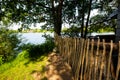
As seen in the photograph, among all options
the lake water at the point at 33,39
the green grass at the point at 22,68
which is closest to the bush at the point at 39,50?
the green grass at the point at 22,68

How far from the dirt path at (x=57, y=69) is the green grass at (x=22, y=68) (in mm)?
387

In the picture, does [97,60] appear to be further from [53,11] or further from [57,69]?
[53,11]

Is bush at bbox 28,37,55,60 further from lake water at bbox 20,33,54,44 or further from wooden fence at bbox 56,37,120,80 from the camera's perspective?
lake water at bbox 20,33,54,44

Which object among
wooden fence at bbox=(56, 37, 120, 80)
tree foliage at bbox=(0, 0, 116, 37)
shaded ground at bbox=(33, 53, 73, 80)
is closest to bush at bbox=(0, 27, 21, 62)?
tree foliage at bbox=(0, 0, 116, 37)

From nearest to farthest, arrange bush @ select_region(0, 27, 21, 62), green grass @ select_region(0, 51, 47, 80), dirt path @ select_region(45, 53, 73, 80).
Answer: dirt path @ select_region(45, 53, 73, 80), green grass @ select_region(0, 51, 47, 80), bush @ select_region(0, 27, 21, 62)

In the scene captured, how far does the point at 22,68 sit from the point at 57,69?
8.34 feet

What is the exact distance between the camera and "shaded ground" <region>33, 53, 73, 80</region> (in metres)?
10.3

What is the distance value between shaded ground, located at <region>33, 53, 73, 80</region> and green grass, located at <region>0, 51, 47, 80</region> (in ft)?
1.00

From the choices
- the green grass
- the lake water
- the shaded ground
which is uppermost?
the shaded ground

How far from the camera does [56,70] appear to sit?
36.5 ft

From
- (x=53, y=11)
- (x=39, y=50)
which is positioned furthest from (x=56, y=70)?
(x=53, y=11)

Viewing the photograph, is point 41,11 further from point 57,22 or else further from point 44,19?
point 57,22

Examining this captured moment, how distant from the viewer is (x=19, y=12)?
18125 millimetres

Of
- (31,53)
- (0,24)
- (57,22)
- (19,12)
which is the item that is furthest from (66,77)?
(0,24)
